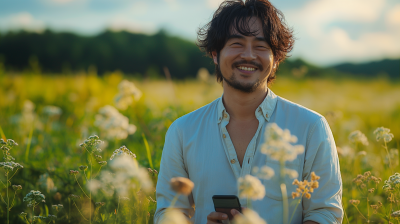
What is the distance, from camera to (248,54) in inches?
99.8

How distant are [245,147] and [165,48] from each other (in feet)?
77.7

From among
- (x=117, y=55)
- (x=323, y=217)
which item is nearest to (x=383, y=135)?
(x=323, y=217)

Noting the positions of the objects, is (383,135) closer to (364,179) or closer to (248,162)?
(364,179)

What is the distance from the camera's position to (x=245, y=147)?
2465 mm

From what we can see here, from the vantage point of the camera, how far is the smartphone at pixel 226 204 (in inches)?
75.3

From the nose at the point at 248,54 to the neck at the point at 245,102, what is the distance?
10.7 inches

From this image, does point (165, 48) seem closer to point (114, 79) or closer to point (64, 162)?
A: point (114, 79)

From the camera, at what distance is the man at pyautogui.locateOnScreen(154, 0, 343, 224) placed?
2.26m

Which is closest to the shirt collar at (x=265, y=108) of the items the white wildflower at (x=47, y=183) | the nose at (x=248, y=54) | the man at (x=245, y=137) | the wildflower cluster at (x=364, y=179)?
the man at (x=245, y=137)

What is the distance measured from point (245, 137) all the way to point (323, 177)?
635mm

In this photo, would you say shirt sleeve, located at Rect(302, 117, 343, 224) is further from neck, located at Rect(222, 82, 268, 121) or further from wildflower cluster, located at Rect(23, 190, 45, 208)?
wildflower cluster, located at Rect(23, 190, 45, 208)

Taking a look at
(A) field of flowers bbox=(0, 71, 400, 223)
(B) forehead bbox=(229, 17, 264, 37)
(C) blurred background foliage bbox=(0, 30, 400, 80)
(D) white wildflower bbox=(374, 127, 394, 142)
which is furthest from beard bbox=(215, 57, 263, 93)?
(C) blurred background foliage bbox=(0, 30, 400, 80)

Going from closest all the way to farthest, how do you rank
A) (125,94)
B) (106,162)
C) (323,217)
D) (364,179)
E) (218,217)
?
(218,217)
(323,217)
(106,162)
(364,179)
(125,94)

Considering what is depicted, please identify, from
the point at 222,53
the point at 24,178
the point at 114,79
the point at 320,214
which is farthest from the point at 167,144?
the point at 114,79
